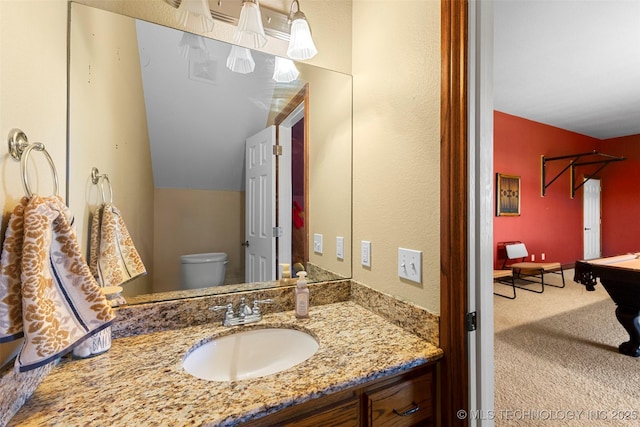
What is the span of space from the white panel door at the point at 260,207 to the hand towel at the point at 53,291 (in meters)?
0.66

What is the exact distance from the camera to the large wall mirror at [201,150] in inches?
39.4

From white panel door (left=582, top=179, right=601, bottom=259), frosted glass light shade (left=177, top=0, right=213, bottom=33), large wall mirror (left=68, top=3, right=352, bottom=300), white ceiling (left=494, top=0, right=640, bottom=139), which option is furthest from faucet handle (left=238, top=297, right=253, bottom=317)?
white panel door (left=582, top=179, right=601, bottom=259)

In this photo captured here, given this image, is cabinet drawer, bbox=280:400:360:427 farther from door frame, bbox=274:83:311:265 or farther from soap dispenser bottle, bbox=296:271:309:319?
door frame, bbox=274:83:311:265

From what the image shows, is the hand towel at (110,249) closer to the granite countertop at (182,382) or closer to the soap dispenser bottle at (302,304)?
the granite countertop at (182,382)

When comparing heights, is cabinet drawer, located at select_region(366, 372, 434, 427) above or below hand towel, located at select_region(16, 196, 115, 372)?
below

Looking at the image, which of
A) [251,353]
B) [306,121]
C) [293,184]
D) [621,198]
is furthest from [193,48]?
[621,198]

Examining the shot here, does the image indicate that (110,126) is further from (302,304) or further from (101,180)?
(302,304)

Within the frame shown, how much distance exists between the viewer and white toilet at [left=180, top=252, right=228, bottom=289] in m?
1.15

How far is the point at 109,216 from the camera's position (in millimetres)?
997

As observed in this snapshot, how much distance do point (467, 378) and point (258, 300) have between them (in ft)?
2.62

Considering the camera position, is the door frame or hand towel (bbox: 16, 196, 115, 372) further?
the door frame

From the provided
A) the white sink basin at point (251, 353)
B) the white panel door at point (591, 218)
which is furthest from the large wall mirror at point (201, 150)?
the white panel door at point (591, 218)

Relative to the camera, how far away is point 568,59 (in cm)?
288

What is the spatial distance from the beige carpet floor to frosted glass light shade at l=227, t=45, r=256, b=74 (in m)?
2.32
